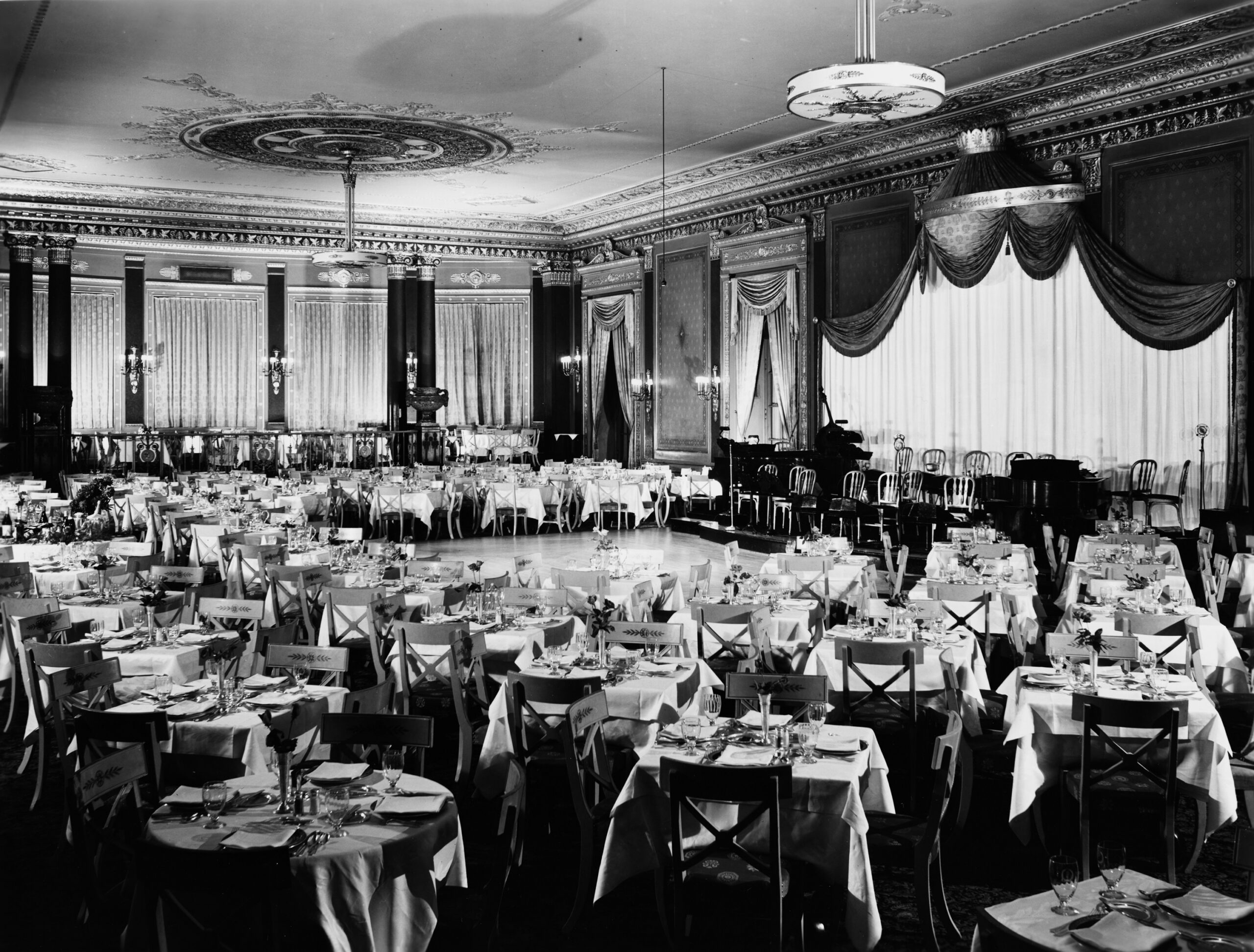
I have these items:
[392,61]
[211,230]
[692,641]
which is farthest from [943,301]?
[211,230]

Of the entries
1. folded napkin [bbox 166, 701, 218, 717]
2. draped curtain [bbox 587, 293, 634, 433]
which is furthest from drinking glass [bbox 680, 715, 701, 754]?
draped curtain [bbox 587, 293, 634, 433]

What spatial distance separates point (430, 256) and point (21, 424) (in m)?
7.68

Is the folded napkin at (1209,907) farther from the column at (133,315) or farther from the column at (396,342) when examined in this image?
the column at (133,315)

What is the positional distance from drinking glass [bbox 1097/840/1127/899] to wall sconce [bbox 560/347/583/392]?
1983 cm

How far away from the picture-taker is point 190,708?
5.03m

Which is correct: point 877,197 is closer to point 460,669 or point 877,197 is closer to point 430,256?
point 430,256

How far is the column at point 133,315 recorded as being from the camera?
21.1m

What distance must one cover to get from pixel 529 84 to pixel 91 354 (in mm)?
12236

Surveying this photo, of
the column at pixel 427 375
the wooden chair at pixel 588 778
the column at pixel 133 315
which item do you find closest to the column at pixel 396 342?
the column at pixel 427 375

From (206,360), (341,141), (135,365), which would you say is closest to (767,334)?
(341,141)

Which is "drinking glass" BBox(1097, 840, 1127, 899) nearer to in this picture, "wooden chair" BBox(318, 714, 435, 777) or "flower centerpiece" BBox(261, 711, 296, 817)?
"wooden chair" BBox(318, 714, 435, 777)

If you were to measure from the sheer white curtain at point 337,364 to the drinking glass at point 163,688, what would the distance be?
691 inches

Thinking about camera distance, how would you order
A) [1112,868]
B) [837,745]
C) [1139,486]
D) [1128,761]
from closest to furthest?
[1112,868] < [837,745] < [1128,761] < [1139,486]

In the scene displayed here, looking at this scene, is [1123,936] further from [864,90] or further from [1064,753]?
[864,90]
